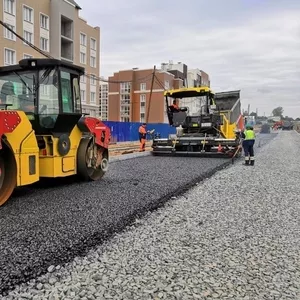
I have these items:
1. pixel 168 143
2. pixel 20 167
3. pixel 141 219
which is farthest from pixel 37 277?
pixel 168 143

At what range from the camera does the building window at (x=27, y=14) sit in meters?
34.0

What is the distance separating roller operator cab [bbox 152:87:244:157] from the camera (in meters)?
15.2

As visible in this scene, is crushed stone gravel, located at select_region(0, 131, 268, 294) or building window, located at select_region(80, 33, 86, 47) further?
building window, located at select_region(80, 33, 86, 47)

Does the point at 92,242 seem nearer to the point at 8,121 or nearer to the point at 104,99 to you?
the point at 8,121

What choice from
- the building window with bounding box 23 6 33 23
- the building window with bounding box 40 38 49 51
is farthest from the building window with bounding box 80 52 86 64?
the building window with bounding box 23 6 33 23

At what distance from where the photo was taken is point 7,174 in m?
5.85

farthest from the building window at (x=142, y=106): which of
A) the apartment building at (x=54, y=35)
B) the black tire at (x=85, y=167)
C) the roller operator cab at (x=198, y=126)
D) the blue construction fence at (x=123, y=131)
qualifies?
the black tire at (x=85, y=167)

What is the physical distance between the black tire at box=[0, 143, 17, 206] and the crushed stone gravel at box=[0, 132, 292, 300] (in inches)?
84.8

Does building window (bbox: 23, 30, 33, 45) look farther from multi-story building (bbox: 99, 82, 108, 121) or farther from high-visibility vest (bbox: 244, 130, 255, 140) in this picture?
multi-story building (bbox: 99, 82, 108, 121)

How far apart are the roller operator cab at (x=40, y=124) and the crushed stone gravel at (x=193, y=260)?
7.33 ft

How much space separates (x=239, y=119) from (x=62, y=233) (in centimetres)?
1543

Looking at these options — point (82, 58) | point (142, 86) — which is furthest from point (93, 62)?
point (142, 86)

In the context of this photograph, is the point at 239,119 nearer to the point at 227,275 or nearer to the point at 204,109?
the point at 204,109

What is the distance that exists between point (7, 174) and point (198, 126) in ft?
37.5
